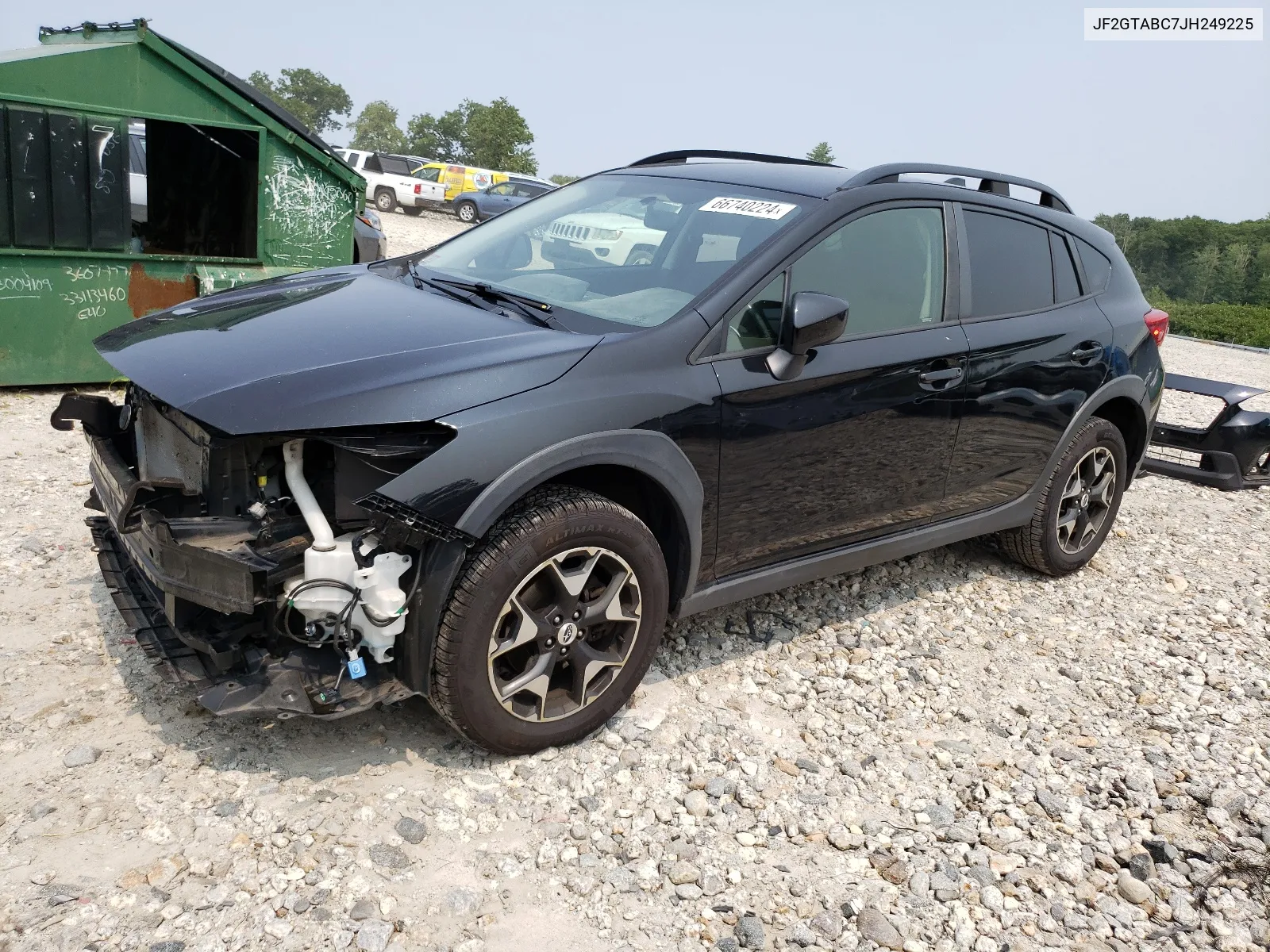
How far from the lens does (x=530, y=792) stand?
123 inches

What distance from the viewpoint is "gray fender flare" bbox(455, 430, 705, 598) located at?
287cm

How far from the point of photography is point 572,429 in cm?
304

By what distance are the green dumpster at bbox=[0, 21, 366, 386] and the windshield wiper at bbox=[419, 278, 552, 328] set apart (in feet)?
14.7

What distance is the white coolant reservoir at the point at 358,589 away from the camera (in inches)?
111

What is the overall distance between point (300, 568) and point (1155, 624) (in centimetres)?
398

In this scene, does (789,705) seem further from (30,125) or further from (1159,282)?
(1159,282)

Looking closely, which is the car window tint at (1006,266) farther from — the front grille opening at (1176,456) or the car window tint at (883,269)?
the front grille opening at (1176,456)

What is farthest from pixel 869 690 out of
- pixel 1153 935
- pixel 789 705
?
pixel 1153 935

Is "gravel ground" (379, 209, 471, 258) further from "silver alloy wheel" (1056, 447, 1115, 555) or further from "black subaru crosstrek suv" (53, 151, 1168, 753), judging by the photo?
"black subaru crosstrek suv" (53, 151, 1168, 753)

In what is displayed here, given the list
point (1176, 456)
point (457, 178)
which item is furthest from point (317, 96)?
point (1176, 456)

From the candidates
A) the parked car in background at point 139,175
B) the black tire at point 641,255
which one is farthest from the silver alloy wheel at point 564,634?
the parked car in background at point 139,175

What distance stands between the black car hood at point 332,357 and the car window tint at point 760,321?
52 cm

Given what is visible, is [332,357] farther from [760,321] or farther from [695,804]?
[695,804]

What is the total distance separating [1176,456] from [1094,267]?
Result: 2.35 m
